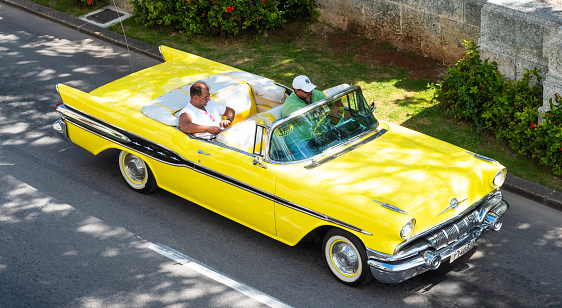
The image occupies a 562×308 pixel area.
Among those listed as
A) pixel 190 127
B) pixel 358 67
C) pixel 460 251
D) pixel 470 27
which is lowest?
pixel 460 251

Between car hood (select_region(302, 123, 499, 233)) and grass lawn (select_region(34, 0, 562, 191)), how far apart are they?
1805 mm

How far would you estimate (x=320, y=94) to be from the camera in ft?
24.9

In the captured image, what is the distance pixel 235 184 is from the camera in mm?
6711

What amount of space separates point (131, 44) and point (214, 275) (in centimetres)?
691

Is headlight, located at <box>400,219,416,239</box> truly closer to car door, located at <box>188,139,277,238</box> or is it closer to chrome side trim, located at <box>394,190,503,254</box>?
chrome side trim, located at <box>394,190,503,254</box>

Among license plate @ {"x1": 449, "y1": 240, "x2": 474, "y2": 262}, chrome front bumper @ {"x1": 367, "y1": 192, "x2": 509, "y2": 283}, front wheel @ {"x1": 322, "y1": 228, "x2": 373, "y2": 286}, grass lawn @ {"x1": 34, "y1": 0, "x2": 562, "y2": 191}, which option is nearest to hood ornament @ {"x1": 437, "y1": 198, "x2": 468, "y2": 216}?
chrome front bumper @ {"x1": 367, "y1": 192, "x2": 509, "y2": 283}

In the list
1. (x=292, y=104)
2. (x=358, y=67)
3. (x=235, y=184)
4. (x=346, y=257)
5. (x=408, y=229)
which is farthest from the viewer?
(x=358, y=67)

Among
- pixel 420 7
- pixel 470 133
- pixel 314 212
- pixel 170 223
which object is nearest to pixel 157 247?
pixel 170 223

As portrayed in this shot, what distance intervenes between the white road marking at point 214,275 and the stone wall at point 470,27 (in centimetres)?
441

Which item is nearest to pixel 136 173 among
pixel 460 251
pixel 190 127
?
pixel 190 127

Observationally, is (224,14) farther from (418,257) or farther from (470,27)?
(418,257)

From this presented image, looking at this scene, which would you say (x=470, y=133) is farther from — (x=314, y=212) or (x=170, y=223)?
(x=170, y=223)

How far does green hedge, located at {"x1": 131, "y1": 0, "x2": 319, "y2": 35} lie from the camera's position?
39.1 ft

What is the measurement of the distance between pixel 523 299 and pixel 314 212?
2076 millimetres
